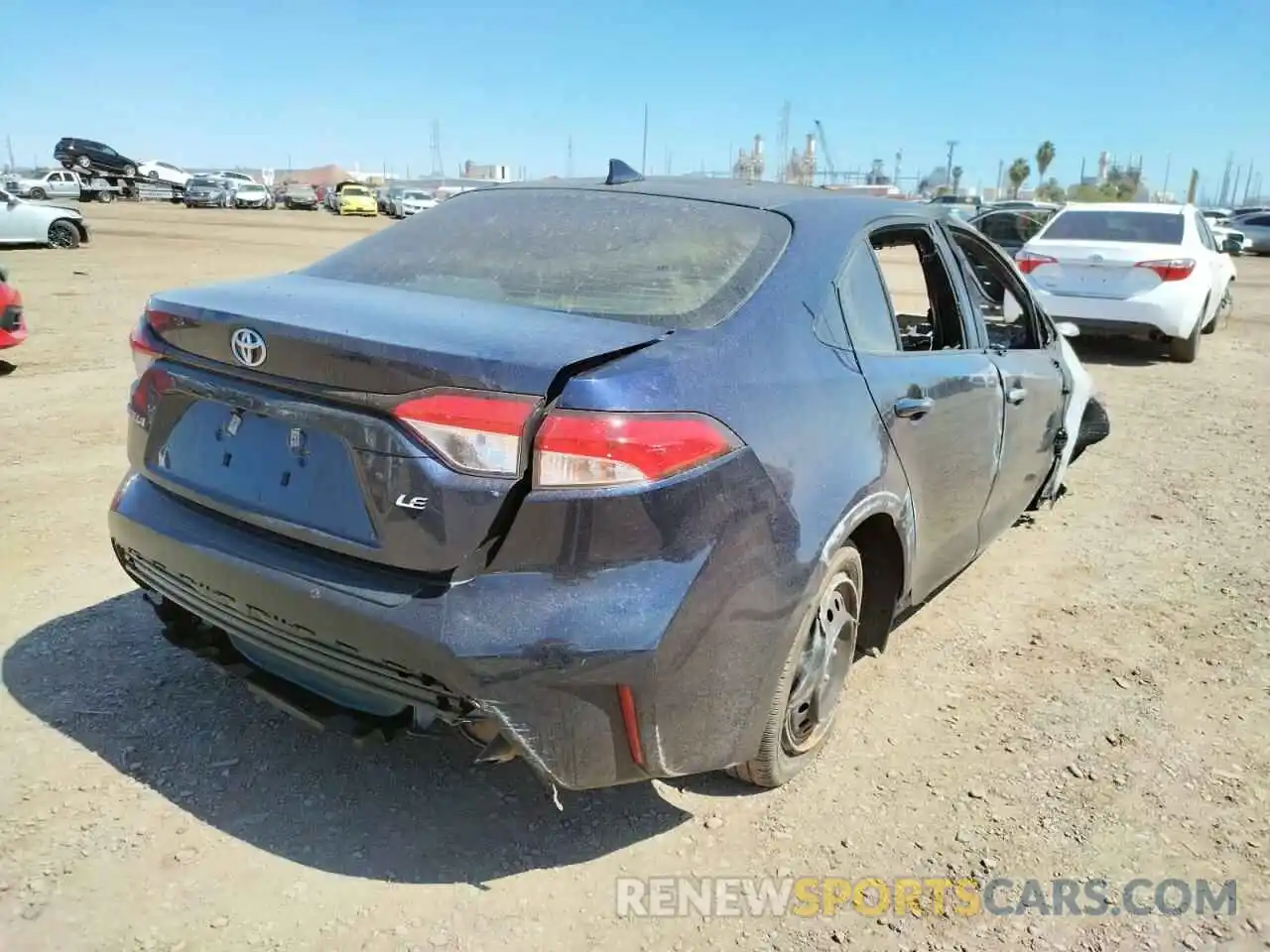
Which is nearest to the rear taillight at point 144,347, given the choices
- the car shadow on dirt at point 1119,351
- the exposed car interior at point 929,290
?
the exposed car interior at point 929,290

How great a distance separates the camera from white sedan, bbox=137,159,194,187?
172 ft

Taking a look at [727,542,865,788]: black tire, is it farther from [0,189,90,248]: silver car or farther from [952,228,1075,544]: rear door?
[0,189,90,248]: silver car

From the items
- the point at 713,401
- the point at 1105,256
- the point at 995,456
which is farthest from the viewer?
the point at 1105,256

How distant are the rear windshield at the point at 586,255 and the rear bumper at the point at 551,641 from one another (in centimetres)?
70

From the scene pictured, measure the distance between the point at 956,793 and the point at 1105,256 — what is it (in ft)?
27.3

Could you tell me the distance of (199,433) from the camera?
2557 mm

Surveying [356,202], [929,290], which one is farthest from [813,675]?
[356,202]

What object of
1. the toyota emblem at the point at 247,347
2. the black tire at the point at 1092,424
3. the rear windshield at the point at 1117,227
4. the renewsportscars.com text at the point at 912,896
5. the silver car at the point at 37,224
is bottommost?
the renewsportscars.com text at the point at 912,896

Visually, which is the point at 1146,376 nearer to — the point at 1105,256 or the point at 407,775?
the point at 1105,256

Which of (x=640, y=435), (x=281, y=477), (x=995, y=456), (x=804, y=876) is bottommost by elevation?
(x=804, y=876)

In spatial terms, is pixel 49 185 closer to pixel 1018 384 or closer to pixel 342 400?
pixel 1018 384

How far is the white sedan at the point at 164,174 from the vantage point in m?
52.5

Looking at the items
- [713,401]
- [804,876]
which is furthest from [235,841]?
[713,401]

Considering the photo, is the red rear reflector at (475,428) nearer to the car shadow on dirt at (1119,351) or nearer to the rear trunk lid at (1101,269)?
the rear trunk lid at (1101,269)
